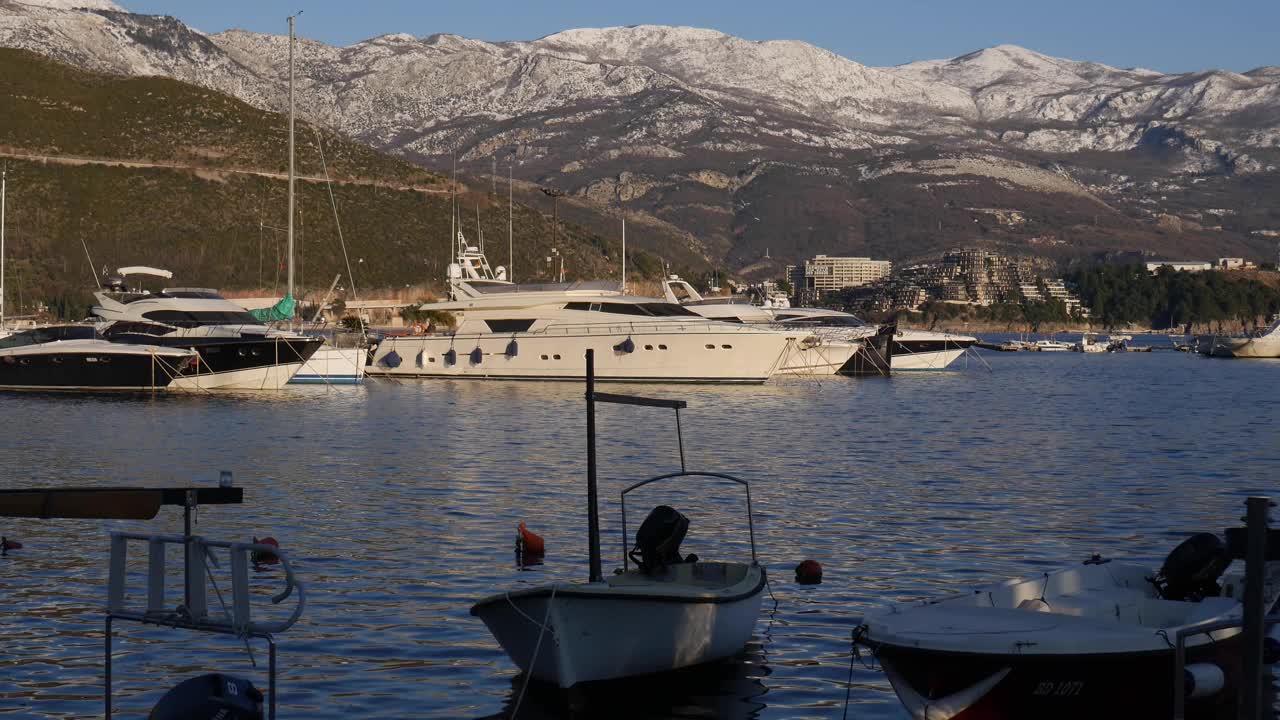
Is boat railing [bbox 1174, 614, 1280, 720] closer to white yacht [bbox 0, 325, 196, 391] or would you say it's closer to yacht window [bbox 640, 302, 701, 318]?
white yacht [bbox 0, 325, 196, 391]

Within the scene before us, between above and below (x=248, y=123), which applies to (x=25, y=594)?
below

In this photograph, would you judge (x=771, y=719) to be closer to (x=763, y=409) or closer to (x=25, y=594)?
(x=25, y=594)

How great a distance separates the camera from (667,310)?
65.9 meters

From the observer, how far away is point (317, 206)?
4983 inches

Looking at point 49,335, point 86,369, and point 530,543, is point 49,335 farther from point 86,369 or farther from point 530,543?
point 530,543

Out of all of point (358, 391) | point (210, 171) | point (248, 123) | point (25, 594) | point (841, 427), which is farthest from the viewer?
point (248, 123)

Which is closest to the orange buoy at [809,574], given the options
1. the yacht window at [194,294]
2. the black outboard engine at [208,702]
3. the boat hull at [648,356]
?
the black outboard engine at [208,702]

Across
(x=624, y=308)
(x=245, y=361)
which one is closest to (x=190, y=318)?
(x=245, y=361)

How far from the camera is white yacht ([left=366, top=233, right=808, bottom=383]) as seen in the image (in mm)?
64188

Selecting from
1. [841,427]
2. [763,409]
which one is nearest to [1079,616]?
[841,427]

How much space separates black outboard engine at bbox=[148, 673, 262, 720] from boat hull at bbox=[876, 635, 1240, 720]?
4.79 m

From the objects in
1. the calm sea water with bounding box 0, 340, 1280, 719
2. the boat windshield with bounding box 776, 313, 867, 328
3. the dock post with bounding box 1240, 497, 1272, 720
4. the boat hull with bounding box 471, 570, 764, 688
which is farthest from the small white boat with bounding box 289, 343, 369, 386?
the dock post with bounding box 1240, 497, 1272, 720

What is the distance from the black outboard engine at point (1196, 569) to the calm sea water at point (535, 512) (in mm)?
2803

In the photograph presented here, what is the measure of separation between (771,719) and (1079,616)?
2.77m
